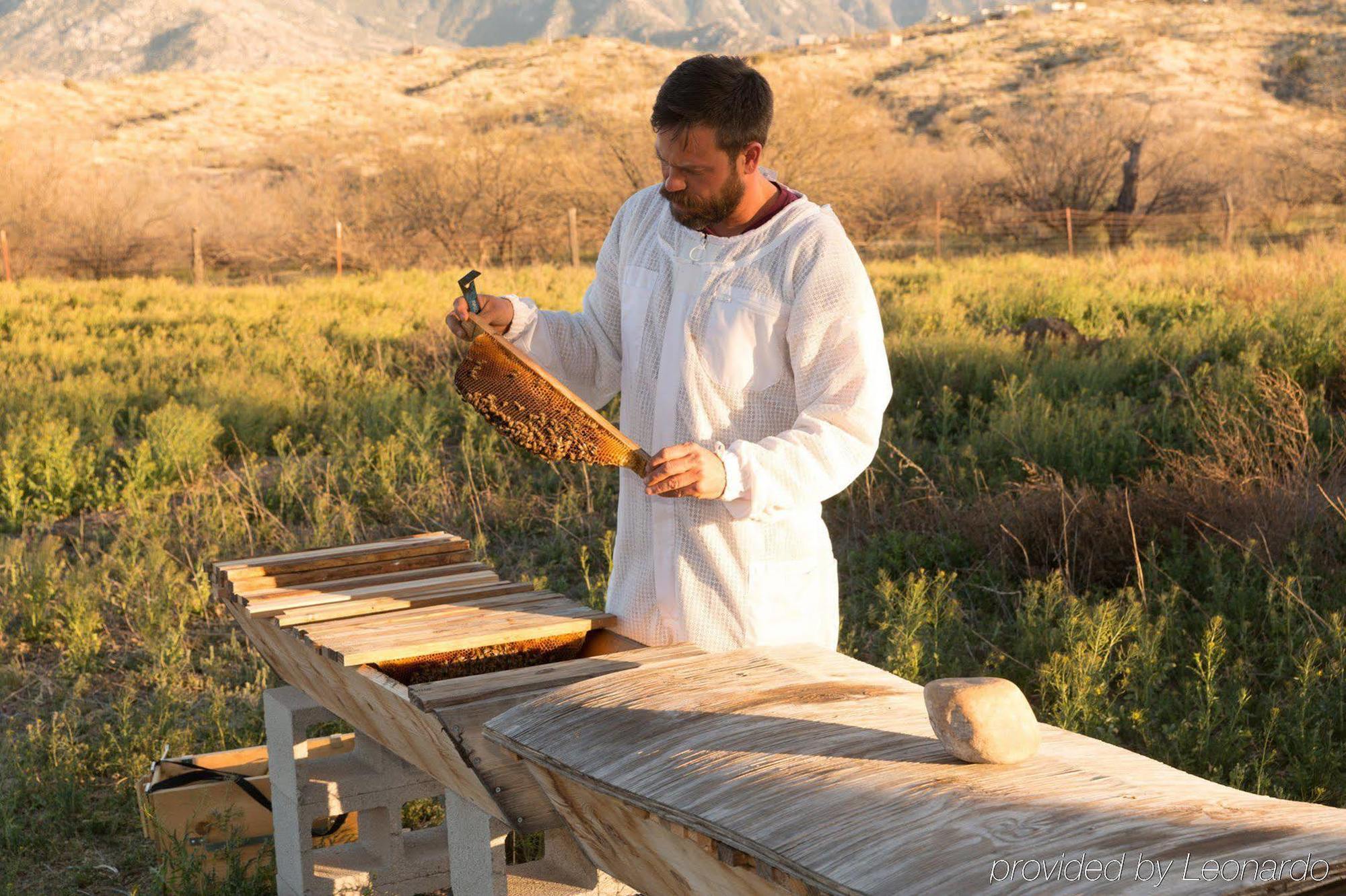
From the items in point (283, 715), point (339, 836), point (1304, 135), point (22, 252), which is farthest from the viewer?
point (1304, 135)

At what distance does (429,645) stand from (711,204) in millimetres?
977

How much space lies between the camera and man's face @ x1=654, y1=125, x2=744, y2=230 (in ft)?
8.00

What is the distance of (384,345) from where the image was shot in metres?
11.1

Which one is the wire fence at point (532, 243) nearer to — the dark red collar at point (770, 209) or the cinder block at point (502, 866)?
the dark red collar at point (770, 209)

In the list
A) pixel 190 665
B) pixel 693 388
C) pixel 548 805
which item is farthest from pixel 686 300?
pixel 190 665

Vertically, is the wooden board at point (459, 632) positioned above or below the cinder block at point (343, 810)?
above

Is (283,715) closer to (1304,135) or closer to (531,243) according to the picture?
(531,243)

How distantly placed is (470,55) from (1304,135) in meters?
38.1

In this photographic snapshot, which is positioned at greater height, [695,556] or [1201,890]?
[1201,890]

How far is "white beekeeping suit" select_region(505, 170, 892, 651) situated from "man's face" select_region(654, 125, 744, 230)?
8cm

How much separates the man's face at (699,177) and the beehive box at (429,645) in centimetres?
80

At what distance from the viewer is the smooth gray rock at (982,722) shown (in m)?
1.61

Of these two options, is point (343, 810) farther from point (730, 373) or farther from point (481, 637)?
point (730, 373)

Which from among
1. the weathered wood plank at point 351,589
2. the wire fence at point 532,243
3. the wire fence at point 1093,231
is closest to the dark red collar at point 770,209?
the weathered wood plank at point 351,589
